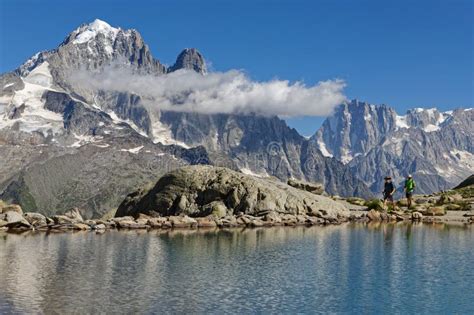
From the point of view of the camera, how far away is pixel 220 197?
7406cm

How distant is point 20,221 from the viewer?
6600 cm

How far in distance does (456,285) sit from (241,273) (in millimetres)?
13227

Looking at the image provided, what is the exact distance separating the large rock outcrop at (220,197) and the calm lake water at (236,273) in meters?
10.9

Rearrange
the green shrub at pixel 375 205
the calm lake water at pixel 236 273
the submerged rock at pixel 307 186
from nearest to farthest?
the calm lake water at pixel 236 273 → the green shrub at pixel 375 205 → the submerged rock at pixel 307 186

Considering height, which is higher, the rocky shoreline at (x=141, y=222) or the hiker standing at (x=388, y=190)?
the hiker standing at (x=388, y=190)

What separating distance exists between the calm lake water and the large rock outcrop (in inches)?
428

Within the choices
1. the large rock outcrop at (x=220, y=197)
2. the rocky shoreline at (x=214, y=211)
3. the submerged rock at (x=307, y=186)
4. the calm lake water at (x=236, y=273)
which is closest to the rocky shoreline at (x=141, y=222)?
the rocky shoreline at (x=214, y=211)

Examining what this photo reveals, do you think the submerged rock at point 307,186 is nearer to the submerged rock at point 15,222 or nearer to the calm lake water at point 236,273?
the calm lake water at point 236,273

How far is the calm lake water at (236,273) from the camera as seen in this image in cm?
3288

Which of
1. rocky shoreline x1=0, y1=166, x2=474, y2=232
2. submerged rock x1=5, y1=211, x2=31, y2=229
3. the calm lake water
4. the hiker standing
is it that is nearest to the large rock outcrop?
rocky shoreline x1=0, y1=166, x2=474, y2=232

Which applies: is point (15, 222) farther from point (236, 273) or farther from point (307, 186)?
point (307, 186)

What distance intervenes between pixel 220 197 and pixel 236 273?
108 feet

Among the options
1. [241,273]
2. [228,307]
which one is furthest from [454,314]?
[241,273]

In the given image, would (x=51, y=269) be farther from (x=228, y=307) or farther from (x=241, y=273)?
(x=228, y=307)
